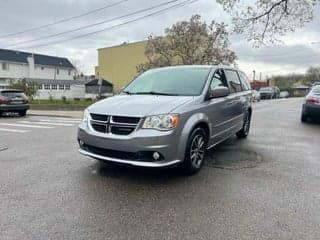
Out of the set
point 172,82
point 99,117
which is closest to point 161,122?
point 99,117

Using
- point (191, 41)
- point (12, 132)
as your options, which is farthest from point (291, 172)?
point (191, 41)

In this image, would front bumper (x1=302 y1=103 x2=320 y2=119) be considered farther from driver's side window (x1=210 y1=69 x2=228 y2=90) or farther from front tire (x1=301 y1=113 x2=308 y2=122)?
driver's side window (x1=210 y1=69 x2=228 y2=90)

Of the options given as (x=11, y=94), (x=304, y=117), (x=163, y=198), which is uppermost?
(x=11, y=94)

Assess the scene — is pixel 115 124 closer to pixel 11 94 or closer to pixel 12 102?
pixel 12 102

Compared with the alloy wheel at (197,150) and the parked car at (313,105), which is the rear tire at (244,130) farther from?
the parked car at (313,105)

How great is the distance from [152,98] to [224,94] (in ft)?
4.80

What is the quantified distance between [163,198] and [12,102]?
14697 millimetres

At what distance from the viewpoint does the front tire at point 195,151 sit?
474 cm

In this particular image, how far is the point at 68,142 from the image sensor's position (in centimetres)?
809

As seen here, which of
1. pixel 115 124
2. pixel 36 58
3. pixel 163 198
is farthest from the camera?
pixel 36 58

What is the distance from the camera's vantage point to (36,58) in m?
57.3

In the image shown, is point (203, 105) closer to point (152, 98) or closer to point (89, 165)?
point (152, 98)

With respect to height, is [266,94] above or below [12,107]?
above

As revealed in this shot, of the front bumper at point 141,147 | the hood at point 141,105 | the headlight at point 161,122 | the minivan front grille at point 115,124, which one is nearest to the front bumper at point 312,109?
the hood at point 141,105
